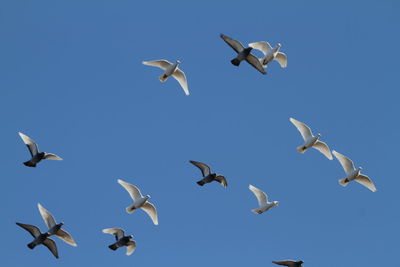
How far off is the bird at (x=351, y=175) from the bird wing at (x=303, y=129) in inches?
63.6

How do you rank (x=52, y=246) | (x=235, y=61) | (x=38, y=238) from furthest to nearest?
(x=235, y=61)
(x=52, y=246)
(x=38, y=238)

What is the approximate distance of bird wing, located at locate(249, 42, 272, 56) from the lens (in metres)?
56.1

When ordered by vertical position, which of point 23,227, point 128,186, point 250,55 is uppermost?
point 250,55

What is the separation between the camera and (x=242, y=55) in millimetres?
54656

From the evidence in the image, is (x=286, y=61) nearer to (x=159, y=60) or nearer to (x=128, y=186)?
(x=159, y=60)

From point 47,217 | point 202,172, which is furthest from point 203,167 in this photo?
point 47,217

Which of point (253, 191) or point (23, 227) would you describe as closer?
point (23, 227)

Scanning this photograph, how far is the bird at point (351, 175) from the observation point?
5728 centimetres

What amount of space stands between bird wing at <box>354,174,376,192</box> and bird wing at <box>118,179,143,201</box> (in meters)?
11.3

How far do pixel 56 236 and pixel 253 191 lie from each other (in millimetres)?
10203

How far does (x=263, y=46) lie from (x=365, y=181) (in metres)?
8.77

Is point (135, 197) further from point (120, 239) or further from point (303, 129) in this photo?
point (303, 129)

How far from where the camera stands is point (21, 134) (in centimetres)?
5491

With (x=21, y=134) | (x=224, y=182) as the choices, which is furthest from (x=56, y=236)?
(x=224, y=182)
